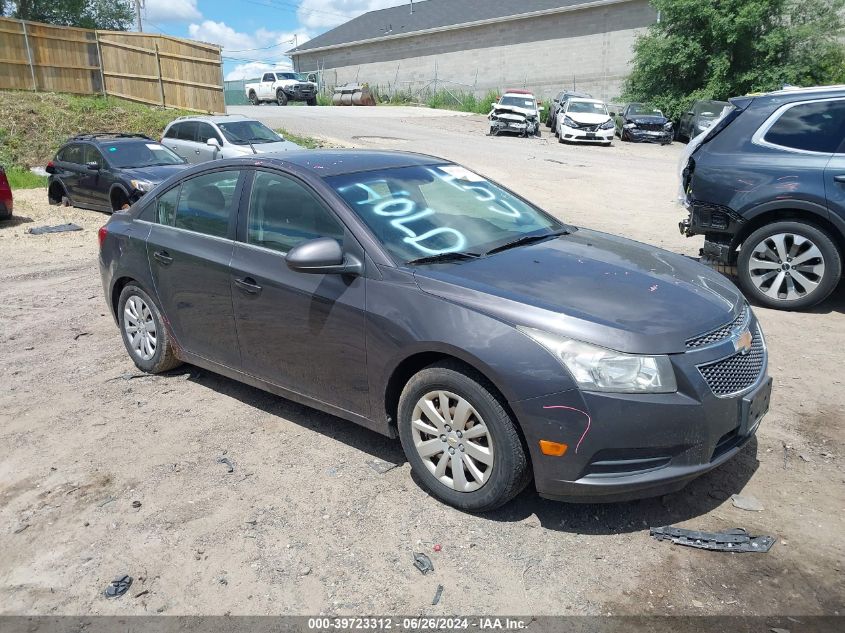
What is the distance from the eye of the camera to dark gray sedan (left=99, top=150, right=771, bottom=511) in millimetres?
3104

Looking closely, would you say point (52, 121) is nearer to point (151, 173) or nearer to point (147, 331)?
point (151, 173)

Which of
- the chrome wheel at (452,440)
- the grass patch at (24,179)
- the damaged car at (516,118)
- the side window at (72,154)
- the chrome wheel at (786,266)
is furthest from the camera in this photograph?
the damaged car at (516,118)

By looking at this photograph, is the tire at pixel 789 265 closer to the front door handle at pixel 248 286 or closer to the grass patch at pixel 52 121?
the front door handle at pixel 248 286

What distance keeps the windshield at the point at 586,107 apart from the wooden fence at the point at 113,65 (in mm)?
13009

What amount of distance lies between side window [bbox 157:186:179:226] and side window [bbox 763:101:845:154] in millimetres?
5310

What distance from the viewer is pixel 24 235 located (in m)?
11.8

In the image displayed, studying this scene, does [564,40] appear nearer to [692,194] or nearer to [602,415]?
[692,194]

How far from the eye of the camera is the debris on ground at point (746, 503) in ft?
11.5

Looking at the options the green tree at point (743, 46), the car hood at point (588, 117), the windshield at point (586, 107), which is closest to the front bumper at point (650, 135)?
the windshield at point (586, 107)

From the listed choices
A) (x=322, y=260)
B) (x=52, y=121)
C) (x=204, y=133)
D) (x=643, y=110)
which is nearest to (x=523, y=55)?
(x=643, y=110)

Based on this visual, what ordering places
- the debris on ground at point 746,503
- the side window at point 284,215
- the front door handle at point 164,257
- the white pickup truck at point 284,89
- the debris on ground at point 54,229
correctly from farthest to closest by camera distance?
the white pickup truck at point 284,89, the debris on ground at point 54,229, the front door handle at point 164,257, the side window at point 284,215, the debris on ground at point 746,503

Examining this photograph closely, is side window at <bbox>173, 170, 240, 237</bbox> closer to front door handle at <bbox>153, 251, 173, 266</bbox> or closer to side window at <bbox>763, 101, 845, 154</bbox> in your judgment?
front door handle at <bbox>153, 251, 173, 266</bbox>

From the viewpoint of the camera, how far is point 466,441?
3.39m

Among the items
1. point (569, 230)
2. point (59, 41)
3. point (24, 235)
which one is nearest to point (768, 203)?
point (569, 230)
